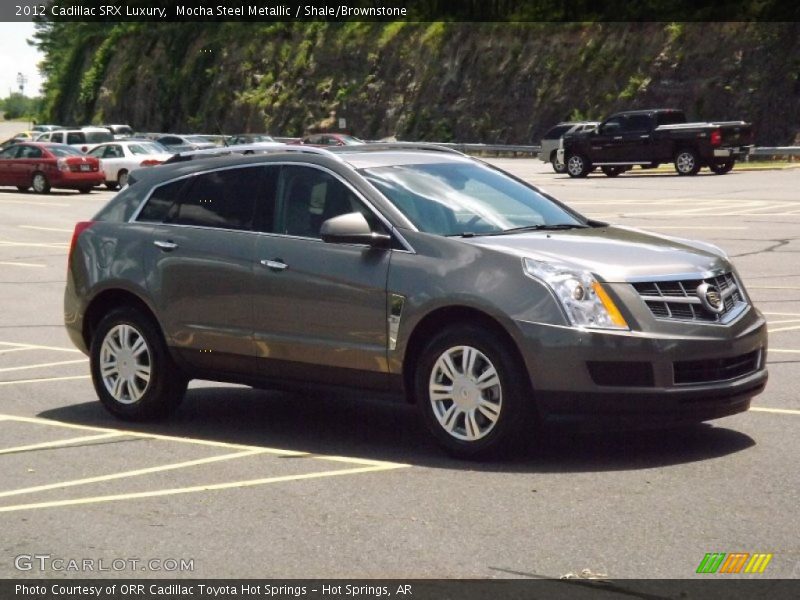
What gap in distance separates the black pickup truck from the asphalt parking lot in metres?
30.5

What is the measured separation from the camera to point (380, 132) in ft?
246

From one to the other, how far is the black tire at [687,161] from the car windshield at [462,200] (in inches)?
1317

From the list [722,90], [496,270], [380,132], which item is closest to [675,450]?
[496,270]

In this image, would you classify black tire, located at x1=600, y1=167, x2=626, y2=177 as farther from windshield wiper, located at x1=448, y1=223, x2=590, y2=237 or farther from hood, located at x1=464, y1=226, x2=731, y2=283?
hood, located at x1=464, y1=226, x2=731, y2=283

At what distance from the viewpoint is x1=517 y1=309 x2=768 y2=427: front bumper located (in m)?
7.46

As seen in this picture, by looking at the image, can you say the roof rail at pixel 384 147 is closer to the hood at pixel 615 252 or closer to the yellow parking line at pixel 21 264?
the hood at pixel 615 252

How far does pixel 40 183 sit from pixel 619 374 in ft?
125

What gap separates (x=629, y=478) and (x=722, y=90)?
51055 mm

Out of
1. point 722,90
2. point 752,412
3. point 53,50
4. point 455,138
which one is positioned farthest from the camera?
point 53,50

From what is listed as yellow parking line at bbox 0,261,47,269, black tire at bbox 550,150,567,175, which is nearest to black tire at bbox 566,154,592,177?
black tire at bbox 550,150,567,175

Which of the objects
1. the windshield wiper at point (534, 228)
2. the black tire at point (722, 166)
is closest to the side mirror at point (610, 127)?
the black tire at point (722, 166)

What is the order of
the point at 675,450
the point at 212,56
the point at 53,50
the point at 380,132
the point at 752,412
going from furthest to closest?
the point at 53,50 → the point at 212,56 → the point at 380,132 → the point at 752,412 → the point at 675,450

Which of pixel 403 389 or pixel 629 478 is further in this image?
pixel 403 389
